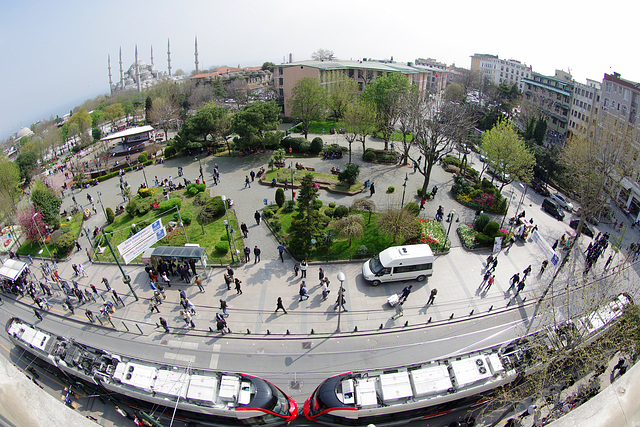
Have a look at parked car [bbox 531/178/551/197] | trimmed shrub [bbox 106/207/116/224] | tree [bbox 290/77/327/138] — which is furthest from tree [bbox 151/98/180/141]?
parked car [bbox 531/178/551/197]

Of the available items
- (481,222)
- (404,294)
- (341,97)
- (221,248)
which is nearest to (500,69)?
(341,97)

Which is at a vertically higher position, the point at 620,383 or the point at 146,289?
the point at 620,383

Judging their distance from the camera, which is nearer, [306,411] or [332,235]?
[306,411]

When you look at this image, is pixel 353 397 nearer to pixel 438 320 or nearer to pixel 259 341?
pixel 259 341

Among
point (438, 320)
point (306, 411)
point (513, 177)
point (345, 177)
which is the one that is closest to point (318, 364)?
point (306, 411)

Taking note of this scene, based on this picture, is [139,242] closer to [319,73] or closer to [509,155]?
[509,155]

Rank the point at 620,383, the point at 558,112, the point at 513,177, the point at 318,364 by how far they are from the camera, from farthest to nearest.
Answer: the point at 558,112 → the point at 513,177 → the point at 318,364 → the point at 620,383
